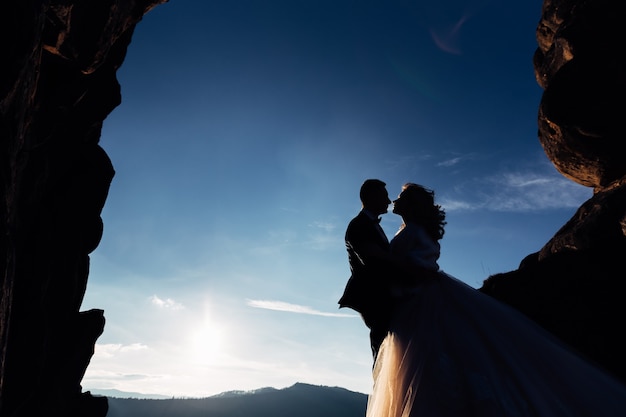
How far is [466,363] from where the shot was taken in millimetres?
2576

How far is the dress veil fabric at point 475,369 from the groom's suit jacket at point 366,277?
259 millimetres

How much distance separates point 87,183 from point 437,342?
30.2 meters

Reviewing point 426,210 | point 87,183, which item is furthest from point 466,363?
point 87,183

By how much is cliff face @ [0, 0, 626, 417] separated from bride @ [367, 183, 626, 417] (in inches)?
154

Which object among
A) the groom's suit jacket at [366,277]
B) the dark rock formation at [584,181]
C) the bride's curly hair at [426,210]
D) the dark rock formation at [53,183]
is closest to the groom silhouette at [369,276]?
the groom's suit jacket at [366,277]

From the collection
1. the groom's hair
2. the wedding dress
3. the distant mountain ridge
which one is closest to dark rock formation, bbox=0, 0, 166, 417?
the groom's hair

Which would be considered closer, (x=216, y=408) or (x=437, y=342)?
(x=437, y=342)

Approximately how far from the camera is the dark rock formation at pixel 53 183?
656 centimetres

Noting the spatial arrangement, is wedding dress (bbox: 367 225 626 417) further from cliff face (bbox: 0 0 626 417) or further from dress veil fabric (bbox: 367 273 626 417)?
cliff face (bbox: 0 0 626 417)

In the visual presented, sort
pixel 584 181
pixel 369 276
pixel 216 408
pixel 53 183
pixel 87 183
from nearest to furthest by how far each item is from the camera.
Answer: pixel 369 276
pixel 584 181
pixel 53 183
pixel 87 183
pixel 216 408

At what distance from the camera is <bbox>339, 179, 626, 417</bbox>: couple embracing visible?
94.6 inches

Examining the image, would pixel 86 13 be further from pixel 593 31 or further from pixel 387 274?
pixel 593 31

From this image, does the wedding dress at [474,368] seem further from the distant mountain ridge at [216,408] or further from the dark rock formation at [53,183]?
the distant mountain ridge at [216,408]

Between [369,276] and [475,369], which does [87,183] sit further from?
[475,369]
